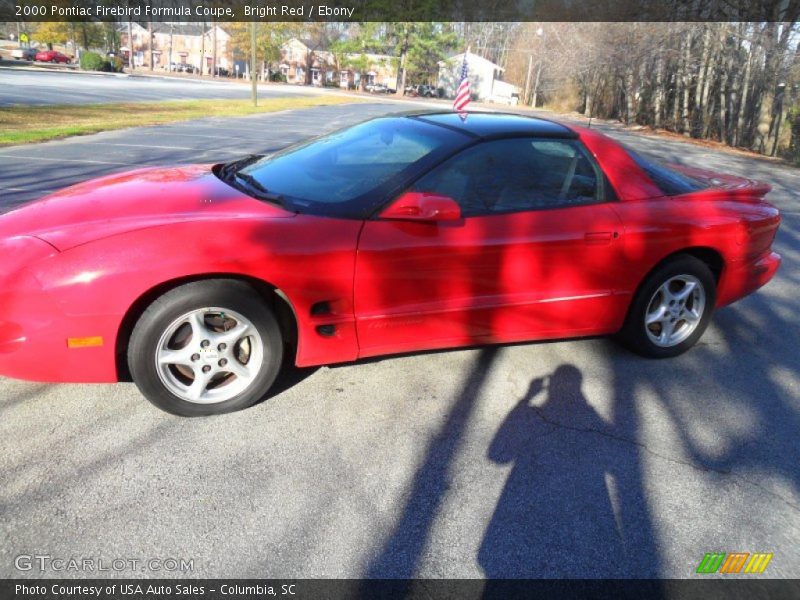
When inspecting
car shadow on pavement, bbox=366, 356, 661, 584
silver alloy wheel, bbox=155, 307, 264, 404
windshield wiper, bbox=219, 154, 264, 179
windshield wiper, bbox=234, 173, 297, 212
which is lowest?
car shadow on pavement, bbox=366, 356, 661, 584

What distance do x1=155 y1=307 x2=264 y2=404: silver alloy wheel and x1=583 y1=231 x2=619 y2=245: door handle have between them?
75.9 inches

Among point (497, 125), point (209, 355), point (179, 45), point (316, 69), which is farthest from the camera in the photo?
point (179, 45)

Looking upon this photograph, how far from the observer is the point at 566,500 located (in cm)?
253

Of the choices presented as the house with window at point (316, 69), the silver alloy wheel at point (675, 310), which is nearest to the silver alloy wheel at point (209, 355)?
the silver alloy wheel at point (675, 310)

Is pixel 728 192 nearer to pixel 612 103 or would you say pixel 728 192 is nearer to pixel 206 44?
pixel 612 103

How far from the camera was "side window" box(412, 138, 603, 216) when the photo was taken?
3266 millimetres

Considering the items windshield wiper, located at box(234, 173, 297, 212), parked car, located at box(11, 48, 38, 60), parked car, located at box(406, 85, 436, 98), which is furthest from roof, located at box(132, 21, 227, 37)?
windshield wiper, located at box(234, 173, 297, 212)

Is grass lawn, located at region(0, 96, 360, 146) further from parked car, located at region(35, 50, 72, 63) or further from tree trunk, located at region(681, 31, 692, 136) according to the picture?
parked car, located at region(35, 50, 72, 63)

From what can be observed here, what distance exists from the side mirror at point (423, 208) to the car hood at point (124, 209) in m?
0.52

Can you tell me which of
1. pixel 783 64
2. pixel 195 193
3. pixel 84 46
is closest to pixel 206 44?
pixel 84 46

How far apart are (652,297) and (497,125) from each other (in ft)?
4.79

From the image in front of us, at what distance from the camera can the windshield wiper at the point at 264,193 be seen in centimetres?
311

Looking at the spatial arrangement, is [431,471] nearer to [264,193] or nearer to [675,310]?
[264,193]

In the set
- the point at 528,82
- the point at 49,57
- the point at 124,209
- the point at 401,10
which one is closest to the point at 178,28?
the point at 49,57
